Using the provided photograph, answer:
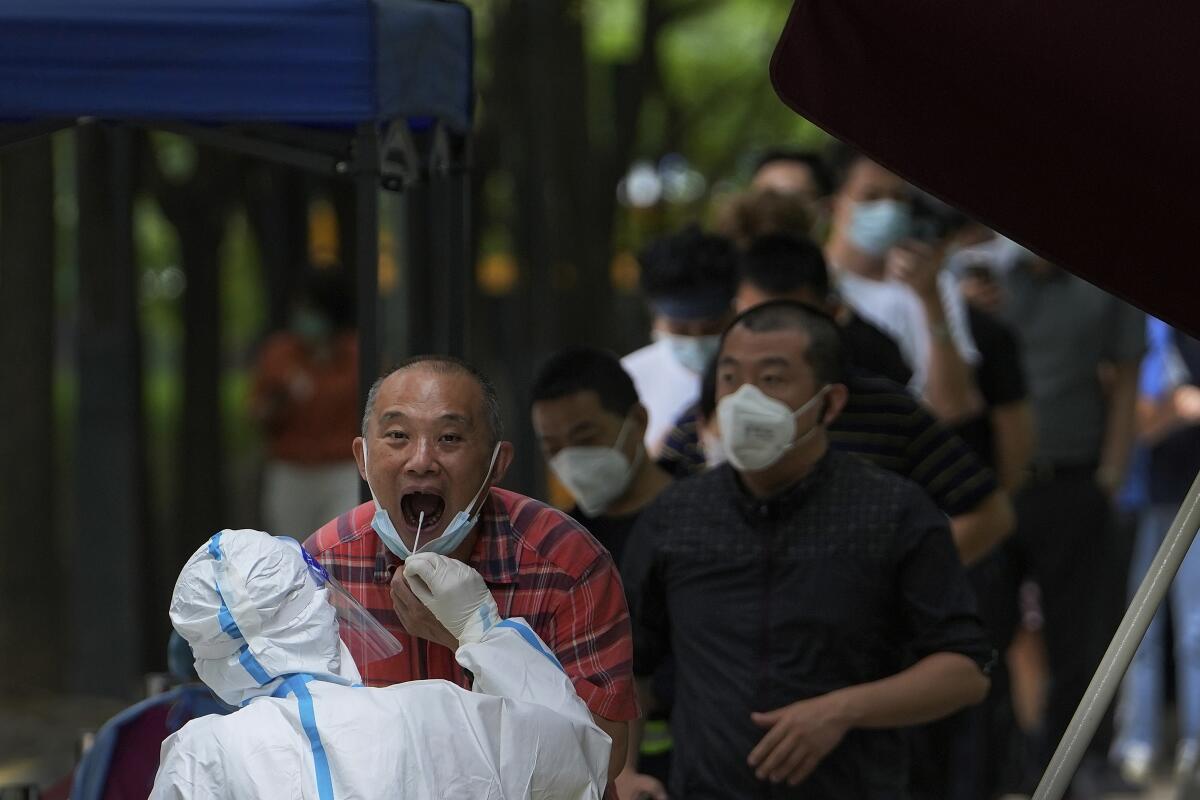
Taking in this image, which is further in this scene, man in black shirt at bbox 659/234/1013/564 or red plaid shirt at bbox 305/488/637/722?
man in black shirt at bbox 659/234/1013/564

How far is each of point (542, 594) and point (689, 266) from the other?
3.01 m

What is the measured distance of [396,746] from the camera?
376cm

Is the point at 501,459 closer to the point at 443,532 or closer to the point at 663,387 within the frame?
the point at 443,532

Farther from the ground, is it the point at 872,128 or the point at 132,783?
the point at 872,128

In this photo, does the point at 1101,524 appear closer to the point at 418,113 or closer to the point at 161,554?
the point at 418,113

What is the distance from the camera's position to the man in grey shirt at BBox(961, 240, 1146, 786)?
9281 millimetres

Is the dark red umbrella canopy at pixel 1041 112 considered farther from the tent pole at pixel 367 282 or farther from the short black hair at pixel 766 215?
the short black hair at pixel 766 215

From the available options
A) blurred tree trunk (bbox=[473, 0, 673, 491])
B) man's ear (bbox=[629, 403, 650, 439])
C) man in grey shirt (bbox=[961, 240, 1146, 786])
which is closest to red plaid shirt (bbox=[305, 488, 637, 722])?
man's ear (bbox=[629, 403, 650, 439])

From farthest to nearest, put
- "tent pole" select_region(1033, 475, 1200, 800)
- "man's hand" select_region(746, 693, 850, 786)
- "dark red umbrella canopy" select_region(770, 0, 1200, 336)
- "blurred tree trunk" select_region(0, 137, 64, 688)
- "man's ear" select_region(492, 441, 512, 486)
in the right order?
"blurred tree trunk" select_region(0, 137, 64, 688)
"man's hand" select_region(746, 693, 850, 786)
"man's ear" select_region(492, 441, 512, 486)
"tent pole" select_region(1033, 475, 1200, 800)
"dark red umbrella canopy" select_region(770, 0, 1200, 336)

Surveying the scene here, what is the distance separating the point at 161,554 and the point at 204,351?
59.4 inches

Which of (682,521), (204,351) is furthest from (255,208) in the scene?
(682,521)

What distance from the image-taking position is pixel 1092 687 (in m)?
4.38

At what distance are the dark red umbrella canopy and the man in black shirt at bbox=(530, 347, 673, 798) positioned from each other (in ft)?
6.02

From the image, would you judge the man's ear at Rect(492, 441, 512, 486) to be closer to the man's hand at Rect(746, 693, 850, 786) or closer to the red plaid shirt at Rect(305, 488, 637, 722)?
the red plaid shirt at Rect(305, 488, 637, 722)
